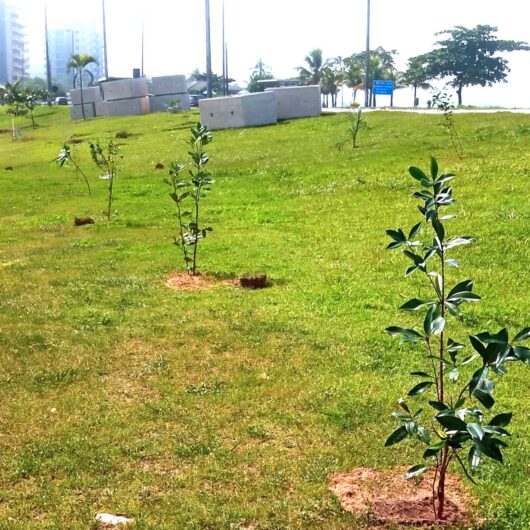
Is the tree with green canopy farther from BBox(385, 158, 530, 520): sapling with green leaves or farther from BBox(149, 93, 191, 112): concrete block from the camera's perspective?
BBox(385, 158, 530, 520): sapling with green leaves

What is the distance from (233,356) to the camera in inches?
258

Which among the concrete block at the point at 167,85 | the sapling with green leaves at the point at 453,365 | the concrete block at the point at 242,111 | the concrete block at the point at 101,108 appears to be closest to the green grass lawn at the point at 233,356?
the sapling with green leaves at the point at 453,365

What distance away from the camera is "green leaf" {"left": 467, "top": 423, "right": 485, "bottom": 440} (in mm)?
2979

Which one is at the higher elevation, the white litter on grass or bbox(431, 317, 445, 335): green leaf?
bbox(431, 317, 445, 335): green leaf

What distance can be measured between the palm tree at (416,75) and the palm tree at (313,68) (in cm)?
868

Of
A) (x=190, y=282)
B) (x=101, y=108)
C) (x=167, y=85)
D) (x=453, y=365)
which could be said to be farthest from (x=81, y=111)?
(x=453, y=365)

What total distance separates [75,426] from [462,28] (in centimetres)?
6492

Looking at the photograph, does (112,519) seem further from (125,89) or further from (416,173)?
(125,89)

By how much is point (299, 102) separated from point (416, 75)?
3548 centimetres

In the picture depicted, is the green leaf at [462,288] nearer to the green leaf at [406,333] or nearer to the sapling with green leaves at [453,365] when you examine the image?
the sapling with green leaves at [453,365]

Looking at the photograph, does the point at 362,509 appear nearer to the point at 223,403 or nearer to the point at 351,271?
the point at 223,403

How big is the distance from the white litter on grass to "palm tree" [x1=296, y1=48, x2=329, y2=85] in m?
72.8

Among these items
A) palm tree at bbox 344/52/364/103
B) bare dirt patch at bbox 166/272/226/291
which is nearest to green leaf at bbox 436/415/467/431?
bare dirt patch at bbox 166/272/226/291

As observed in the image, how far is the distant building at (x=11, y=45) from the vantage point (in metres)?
172
